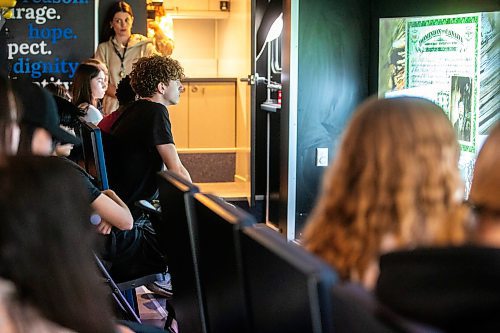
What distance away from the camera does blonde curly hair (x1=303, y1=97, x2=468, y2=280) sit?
1.50 meters

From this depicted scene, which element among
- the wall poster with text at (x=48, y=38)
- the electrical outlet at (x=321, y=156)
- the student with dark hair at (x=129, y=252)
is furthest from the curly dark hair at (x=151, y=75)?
the wall poster with text at (x=48, y=38)

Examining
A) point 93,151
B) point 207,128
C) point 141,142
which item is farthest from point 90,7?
point 93,151

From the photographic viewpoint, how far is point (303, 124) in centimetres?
582

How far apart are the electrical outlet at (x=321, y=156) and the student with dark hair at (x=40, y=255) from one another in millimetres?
4551

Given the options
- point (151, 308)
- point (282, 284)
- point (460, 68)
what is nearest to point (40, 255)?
point (282, 284)

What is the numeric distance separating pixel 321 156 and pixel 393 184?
4363 millimetres

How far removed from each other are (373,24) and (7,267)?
469 centimetres

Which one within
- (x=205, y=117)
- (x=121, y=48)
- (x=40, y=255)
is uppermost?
(x=121, y=48)

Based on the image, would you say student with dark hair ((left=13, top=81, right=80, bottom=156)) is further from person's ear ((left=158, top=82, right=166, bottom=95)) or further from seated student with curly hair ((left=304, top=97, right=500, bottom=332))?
person's ear ((left=158, top=82, right=166, bottom=95))

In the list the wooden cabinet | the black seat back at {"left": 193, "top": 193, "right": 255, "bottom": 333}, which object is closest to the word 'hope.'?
the wooden cabinet

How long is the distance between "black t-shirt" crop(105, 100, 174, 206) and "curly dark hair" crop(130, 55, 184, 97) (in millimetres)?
233

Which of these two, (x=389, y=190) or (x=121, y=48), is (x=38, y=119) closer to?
(x=389, y=190)

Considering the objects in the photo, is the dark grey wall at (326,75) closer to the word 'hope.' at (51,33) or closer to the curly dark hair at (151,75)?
the curly dark hair at (151,75)

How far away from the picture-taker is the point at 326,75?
5.81m
